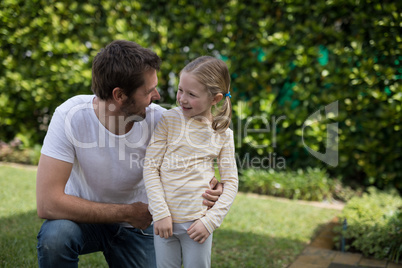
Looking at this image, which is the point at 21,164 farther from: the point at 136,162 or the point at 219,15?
the point at 136,162

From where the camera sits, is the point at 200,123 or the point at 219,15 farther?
the point at 219,15

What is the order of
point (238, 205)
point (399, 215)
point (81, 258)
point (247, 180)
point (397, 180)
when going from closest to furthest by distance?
point (81, 258) < point (399, 215) < point (238, 205) < point (397, 180) < point (247, 180)

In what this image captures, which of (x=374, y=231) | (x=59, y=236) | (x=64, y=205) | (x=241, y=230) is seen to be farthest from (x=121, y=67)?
(x=374, y=231)

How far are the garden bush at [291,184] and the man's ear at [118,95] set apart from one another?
343cm

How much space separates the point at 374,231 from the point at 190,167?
2.20m

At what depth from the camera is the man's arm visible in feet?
7.18

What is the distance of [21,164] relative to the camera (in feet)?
21.6

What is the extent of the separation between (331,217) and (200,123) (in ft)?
9.35

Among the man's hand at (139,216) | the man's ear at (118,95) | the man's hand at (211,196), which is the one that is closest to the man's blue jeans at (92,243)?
the man's hand at (139,216)

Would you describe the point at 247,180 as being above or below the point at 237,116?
below

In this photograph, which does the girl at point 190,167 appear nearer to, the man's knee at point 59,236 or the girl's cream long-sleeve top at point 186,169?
the girl's cream long-sleeve top at point 186,169

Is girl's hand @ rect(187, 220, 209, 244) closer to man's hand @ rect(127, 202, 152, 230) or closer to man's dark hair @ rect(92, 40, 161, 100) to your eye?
man's hand @ rect(127, 202, 152, 230)

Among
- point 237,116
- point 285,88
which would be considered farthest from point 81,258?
point 285,88

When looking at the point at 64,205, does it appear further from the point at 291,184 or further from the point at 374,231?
the point at 291,184
